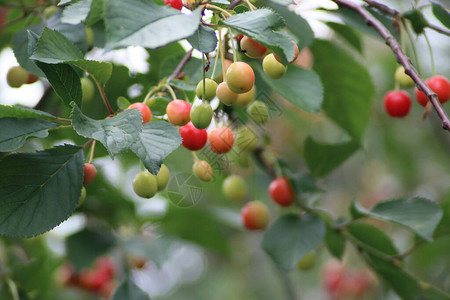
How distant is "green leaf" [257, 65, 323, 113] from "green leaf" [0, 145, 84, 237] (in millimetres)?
432

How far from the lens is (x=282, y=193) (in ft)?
4.01

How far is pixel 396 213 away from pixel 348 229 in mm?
145

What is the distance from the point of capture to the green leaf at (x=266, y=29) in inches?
24.2

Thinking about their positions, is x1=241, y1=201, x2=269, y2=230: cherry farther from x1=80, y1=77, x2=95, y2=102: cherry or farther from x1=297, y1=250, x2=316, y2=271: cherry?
x1=80, y1=77, x2=95, y2=102: cherry

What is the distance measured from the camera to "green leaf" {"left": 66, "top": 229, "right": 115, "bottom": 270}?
133cm

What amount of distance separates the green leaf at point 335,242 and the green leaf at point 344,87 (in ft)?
0.87

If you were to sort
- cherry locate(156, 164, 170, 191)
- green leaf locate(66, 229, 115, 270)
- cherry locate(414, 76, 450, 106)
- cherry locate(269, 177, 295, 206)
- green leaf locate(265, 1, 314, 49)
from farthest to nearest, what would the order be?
green leaf locate(66, 229, 115, 270) → cherry locate(269, 177, 295, 206) → green leaf locate(265, 1, 314, 49) → cherry locate(414, 76, 450, 106) → cherry locate(156, 164, 170, 191)

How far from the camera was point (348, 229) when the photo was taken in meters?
1.19

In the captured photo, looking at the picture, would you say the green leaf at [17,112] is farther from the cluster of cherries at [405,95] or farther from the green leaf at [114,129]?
the cluster of cherries at [405,95]

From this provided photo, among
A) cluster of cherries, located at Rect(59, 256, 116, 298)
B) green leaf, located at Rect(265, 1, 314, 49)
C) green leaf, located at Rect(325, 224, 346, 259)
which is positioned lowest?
cluster of cherries, located at Rect(59, 256, 116, 298)

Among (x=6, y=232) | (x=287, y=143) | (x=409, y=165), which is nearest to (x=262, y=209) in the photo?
(x=6, y=232)

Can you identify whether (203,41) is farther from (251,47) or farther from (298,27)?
(298,27)

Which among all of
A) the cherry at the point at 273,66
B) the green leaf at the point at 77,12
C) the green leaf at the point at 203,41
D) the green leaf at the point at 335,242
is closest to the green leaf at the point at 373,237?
the green leaf at the point at 335,242

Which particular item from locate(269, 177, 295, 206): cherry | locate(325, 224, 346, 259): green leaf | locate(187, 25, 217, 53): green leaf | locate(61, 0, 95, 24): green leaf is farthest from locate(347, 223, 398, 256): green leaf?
locate(61, 0, 95, 24): green leaf
